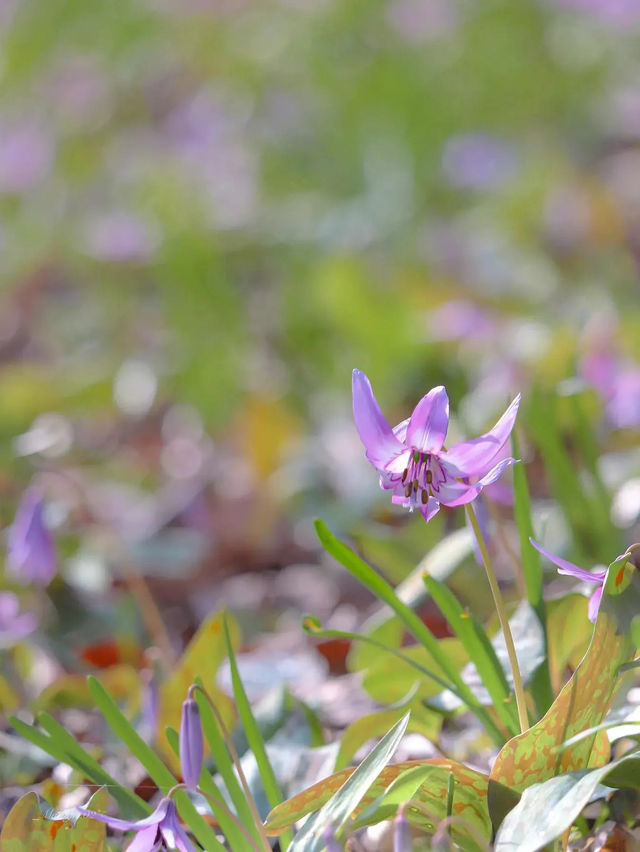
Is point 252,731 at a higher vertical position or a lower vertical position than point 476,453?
lower

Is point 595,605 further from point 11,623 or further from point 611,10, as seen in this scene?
point 611,10

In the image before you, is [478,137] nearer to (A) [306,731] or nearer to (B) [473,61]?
(B) [473,61]

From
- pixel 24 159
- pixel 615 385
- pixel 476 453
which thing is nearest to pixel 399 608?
pixel 476 453

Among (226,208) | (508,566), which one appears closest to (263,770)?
(508,566)

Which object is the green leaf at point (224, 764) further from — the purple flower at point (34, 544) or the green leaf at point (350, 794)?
the purple flower at point (34, 544)

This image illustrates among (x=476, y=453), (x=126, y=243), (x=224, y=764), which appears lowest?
(x=126, y=243)

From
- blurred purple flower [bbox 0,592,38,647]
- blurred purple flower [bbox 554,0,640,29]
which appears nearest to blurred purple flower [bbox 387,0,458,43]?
blurred purple flower [bbox 554,0,640,29]

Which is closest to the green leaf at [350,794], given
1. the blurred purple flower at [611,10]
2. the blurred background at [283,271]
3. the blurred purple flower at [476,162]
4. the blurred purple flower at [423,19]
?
the blurred background at [283,271]
